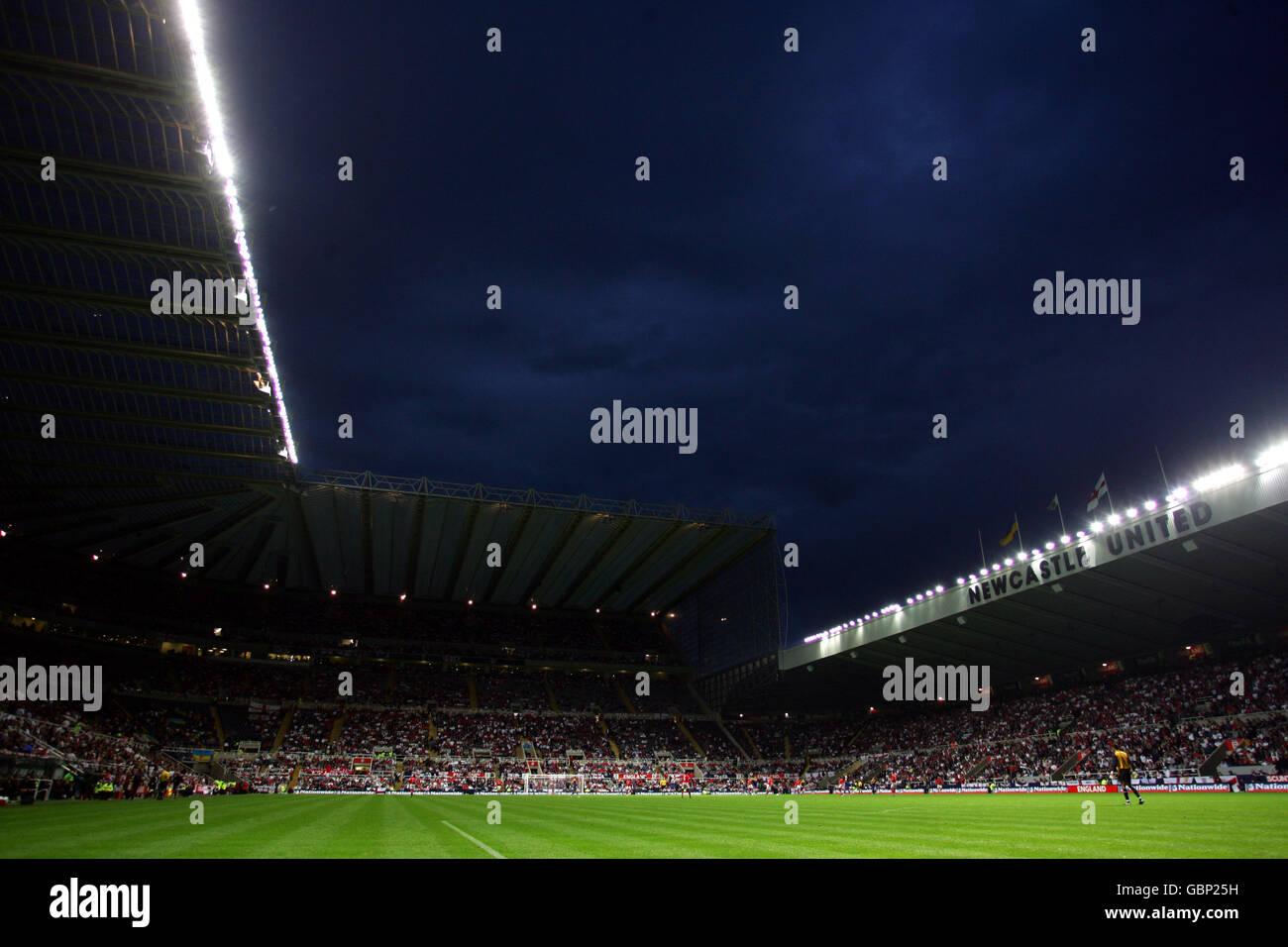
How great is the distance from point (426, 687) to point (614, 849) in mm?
56611

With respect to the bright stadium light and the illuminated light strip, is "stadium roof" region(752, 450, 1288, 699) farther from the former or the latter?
the illuminated light strip

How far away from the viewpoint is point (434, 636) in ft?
218

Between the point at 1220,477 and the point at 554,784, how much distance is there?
136 feet

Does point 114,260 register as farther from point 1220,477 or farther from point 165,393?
point 1220,477

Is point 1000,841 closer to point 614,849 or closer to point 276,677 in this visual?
point 614,849

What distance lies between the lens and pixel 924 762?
46.4 m

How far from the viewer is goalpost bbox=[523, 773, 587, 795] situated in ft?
156

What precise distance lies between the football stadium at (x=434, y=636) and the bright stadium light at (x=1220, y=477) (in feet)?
0.48

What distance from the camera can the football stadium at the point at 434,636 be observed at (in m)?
18.6

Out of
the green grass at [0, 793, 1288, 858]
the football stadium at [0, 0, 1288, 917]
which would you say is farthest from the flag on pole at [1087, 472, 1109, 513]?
the green grass at [0, 793, 1288, 858]

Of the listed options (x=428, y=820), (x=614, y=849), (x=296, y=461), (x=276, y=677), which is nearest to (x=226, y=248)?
(x=296, y=461)

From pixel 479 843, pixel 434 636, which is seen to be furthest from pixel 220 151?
pixel 434 636

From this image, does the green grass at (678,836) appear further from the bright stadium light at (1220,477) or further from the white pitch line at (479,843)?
the bright stadium light at (1220,477)
